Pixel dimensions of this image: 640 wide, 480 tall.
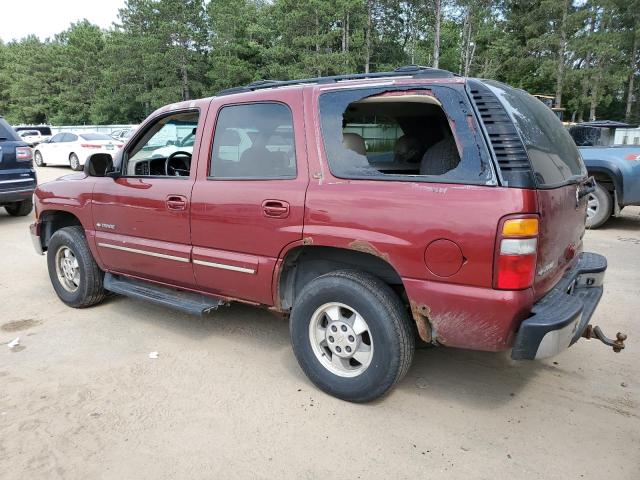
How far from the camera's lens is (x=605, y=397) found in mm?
3137

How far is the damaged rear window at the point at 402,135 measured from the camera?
261cm

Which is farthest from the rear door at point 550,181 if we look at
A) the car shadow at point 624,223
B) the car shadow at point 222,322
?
the car shadow at point 624,223

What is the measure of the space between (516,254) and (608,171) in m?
6.45

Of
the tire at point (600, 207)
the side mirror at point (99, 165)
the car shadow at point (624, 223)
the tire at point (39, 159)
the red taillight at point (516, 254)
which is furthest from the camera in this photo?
the tire at point (39, 159)

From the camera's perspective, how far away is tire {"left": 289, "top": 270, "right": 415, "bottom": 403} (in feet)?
9.37

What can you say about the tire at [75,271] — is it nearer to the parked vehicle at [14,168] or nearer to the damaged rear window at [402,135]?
the damaged rear window at [402,135]

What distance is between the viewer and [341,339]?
122 inches

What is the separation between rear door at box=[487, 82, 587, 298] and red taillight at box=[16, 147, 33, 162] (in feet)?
28.2

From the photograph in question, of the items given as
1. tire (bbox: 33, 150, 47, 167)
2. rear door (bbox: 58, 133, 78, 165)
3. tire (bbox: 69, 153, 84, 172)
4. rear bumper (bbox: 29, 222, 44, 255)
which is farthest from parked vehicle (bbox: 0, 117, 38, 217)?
tire (bbox: 33, 150, 47, 167)

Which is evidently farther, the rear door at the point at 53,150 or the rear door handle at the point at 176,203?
the rear door at the point at 53,150

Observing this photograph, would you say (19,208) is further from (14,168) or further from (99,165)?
(99,165)

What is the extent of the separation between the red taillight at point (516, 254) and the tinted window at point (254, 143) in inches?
53.7

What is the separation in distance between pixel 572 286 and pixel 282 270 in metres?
1.88

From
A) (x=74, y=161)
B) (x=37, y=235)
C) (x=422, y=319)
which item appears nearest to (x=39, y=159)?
(x=74, y=161)
